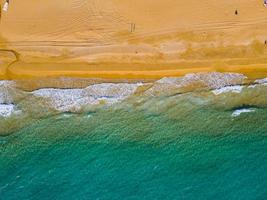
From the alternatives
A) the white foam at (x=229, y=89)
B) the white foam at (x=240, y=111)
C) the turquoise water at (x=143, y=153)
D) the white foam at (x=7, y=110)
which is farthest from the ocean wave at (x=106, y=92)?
the white foam at (x=240, y=111)

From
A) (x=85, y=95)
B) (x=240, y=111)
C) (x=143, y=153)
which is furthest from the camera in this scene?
(x=85, y=95)

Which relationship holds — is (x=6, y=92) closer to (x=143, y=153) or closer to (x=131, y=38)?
(x=131, y=38)

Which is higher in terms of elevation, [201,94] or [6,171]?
[201,94]

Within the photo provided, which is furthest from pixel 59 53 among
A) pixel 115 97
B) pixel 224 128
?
pixel 224 128

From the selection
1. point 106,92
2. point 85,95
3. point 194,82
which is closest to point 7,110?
point 85,95

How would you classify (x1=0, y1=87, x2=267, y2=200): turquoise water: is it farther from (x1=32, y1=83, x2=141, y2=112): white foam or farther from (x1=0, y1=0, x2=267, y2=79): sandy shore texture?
(x1=0, y1=0, x2=267, y2=79): sandy shore texture

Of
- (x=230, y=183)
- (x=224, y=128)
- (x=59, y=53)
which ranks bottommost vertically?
(x=230, y=183)

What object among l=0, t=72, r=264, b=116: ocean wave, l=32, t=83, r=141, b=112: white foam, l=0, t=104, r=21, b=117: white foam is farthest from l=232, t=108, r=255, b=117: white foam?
l=0, t=104, r=21, b=117: white foam

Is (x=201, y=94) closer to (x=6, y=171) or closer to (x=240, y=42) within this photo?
(x=240, y=42)
